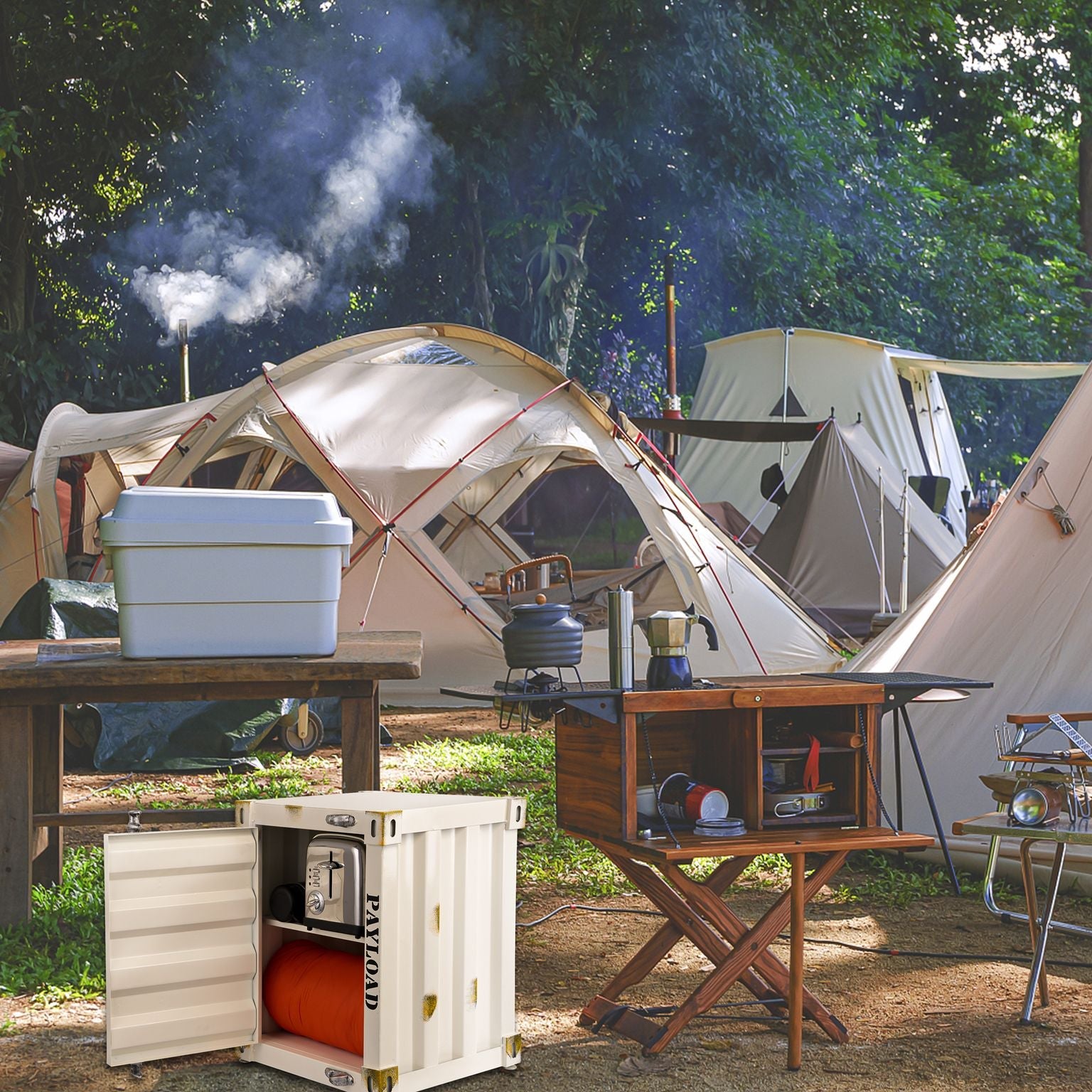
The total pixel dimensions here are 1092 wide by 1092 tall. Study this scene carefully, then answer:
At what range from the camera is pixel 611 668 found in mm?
2975

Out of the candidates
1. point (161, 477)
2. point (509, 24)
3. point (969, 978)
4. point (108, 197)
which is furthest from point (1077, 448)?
point (108, 197)

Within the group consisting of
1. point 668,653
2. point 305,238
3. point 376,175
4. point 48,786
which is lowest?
point 48,786

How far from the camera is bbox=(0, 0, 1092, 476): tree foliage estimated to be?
14297mm

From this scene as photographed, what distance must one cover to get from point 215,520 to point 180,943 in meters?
0.87

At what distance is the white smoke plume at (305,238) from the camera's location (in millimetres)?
14867

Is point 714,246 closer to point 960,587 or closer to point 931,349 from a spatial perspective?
point 931,349

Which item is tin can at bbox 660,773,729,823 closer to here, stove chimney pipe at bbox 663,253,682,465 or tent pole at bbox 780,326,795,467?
stove chimney pipe at bbox 663,253,682,465

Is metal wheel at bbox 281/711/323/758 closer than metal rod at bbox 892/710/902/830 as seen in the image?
No

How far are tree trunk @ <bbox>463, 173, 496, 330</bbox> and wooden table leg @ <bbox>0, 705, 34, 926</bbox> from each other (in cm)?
1217

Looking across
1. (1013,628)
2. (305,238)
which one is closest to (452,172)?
(305,238)

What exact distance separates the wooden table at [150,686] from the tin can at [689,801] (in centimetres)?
60

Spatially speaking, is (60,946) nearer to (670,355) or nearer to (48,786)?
(48,786)

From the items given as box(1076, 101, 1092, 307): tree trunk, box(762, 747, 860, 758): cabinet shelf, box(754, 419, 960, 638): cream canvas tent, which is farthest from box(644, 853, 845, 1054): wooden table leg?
box(1076, 101, 1092, 307): tree trunk

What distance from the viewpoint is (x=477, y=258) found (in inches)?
607
